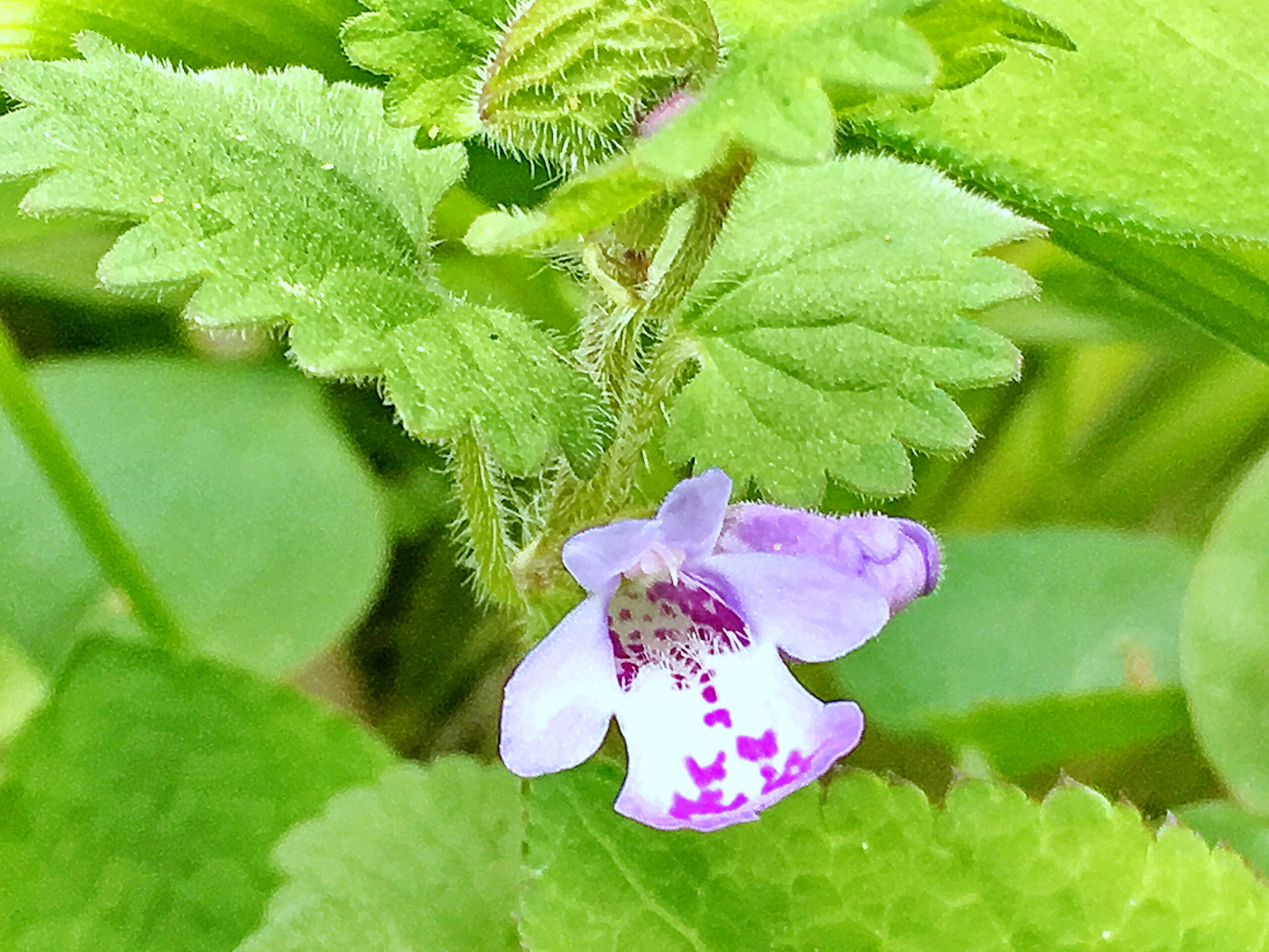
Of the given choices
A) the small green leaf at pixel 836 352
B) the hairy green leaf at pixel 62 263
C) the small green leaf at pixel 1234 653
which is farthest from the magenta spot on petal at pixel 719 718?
the hairy green leaf at pixel 62 263

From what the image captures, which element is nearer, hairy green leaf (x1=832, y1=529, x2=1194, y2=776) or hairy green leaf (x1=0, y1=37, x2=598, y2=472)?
hairy green leaf (x1=0, y1=37, x2=598, y2=472)

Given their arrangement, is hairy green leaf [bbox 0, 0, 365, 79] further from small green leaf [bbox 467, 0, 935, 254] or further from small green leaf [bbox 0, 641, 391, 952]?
small green leaf [bbox 467, 0, 935, 254]

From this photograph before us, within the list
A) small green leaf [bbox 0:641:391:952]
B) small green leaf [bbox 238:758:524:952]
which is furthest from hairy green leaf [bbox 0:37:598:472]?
small green leaf [bbox 0:641:391:952]

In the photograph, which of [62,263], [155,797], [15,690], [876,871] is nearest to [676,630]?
[876,871]

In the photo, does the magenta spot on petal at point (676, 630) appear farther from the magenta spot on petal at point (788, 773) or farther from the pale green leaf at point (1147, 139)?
the pale green leaf at point (1147, 139)

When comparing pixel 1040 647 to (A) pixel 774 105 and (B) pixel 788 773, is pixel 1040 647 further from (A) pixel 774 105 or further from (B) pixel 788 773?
(A) pixel 774 105

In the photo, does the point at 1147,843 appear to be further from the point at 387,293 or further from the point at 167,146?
the point at 167,146

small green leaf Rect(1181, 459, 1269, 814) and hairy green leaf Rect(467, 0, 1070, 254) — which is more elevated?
hairy green leaf Rect(467, 0, 1070, 254)
